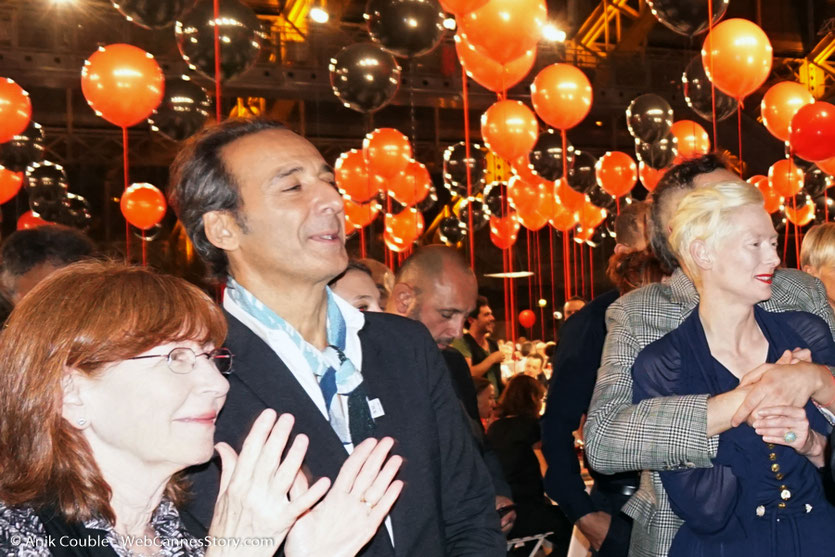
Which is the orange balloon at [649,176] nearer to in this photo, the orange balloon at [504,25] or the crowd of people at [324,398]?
the orange balloon at [504,25]

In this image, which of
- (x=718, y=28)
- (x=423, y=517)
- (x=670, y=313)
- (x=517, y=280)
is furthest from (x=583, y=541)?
(x=517, y=280)

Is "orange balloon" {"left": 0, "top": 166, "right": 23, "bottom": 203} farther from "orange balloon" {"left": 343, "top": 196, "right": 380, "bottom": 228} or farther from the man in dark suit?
the man in dark suit

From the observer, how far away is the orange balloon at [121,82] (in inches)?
217

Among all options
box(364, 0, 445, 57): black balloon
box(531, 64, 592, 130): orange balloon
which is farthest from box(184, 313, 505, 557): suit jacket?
box(531, 64, 592, 130): orange balloon

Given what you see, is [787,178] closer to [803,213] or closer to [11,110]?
[803,213]

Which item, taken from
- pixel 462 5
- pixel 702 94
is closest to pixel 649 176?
pixel 702 94

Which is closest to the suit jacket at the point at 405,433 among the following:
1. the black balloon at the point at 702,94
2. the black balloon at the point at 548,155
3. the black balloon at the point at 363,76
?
the black balloon at the point at 363,76

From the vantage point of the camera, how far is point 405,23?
16.7ft

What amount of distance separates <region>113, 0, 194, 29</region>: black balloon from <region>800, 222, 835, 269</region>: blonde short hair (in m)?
3.19

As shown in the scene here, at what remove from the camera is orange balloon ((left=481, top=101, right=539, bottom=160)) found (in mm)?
6980

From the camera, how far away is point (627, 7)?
1274cm

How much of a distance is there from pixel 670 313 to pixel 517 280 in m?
18.4

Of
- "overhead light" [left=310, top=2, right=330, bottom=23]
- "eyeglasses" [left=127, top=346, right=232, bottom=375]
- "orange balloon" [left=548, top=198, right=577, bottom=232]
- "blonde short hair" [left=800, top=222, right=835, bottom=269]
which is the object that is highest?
"overhead light" [left=310, top=2, right=330, bottom=23]

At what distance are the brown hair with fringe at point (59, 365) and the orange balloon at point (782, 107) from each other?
647 cm
